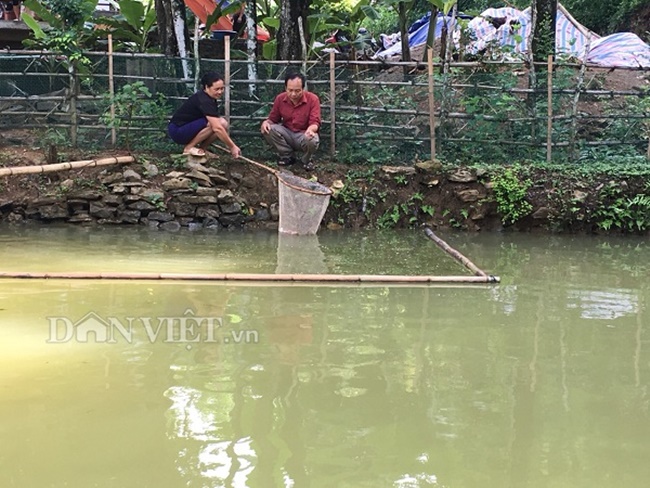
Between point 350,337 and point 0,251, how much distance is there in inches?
134

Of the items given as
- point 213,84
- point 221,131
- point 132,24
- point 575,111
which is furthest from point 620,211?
point 132,24

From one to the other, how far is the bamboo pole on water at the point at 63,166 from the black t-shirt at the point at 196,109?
0.68 metres

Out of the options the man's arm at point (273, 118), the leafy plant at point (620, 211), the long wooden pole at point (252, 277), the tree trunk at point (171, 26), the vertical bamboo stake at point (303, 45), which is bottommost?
the long wooden pole at point (252, 277)

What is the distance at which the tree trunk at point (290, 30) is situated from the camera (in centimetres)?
857

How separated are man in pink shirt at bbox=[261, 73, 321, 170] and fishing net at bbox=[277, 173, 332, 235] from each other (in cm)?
69

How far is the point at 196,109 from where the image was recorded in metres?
7.16

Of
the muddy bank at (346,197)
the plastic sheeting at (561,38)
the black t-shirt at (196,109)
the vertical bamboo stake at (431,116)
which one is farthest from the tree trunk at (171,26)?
the vertical bamboo stake at (431,116)

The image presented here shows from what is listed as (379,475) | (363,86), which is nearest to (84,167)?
(363,86)

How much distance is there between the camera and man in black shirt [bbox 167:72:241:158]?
6981 millimetres

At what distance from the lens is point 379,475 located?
217 cm

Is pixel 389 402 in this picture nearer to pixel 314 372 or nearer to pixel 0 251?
pixel 314 372

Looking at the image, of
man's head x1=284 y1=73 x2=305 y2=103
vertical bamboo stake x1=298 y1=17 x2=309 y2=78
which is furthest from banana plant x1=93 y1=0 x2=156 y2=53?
man's head x1=284 y1=73 x2=305 y2=103

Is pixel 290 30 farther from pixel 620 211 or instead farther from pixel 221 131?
pixel 620 211

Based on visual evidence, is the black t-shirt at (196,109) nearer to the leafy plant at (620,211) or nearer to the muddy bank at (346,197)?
the muddy bank at (346,197)
